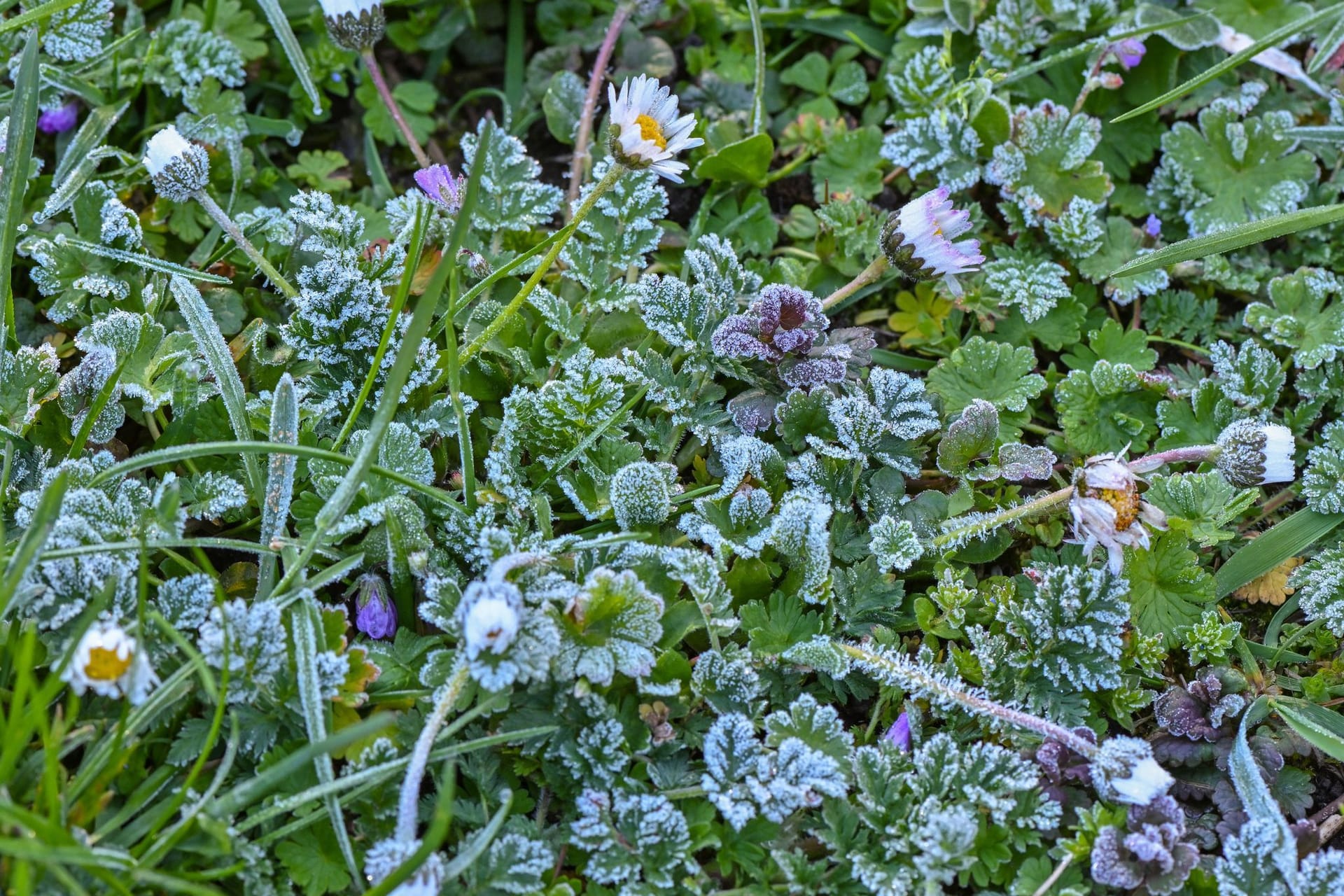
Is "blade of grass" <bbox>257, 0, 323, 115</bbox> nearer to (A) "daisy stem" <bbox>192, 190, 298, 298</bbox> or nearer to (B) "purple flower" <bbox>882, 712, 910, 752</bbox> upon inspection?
(A) "daisy stem" <bbox>192, 190, 298, 298</bbox>

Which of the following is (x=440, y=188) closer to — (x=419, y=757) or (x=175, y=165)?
(x=175, y=165)

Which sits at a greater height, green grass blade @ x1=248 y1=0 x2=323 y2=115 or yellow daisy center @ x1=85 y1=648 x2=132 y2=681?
green grass blade @ x1=248 y1=0 x2=323 y2=115

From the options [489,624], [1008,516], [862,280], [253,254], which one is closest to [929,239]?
[862,280]

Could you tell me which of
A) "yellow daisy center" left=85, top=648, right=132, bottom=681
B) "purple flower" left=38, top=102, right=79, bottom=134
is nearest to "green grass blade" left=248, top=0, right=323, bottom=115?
"purple flower" left=38, top=102, right=79, bottom=134

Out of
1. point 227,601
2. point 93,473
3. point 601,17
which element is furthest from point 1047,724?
point 601,17

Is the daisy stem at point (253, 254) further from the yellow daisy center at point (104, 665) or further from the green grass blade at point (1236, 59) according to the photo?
the green grass blade at point (1236, 59)

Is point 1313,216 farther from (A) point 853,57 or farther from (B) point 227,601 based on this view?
(B) point 227,601
